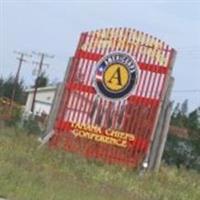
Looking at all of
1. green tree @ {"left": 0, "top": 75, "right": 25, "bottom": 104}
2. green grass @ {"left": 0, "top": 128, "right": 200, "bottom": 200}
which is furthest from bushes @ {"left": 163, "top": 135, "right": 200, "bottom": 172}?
green tree @ {"left": 0, "top": 75, "right": 25, "bottom": 104}

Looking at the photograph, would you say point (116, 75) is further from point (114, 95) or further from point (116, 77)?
point (114, 95)

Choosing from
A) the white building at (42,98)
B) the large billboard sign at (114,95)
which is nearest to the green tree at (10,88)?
the white building at (42,98)

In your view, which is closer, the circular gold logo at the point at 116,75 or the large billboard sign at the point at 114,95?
the large billboard sign at the point at 114,95

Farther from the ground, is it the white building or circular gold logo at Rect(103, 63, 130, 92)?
the white building

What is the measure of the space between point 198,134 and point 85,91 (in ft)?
54.3

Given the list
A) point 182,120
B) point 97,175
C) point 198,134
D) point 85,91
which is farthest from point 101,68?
point 182,120

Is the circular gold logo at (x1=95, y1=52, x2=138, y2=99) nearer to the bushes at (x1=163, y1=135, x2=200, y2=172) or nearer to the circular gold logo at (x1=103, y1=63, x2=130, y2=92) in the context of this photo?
the circular gold logo at (x1=103, y1=63, x2=130, y2=92)

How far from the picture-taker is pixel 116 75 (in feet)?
60.4

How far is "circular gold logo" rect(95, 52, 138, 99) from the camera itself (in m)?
18.1

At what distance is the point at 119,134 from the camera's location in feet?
59.2

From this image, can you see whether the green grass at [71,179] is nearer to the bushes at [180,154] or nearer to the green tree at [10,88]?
the bushes at [180,154]

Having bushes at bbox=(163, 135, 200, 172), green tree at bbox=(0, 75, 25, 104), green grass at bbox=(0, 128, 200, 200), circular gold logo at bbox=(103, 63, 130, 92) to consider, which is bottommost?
green grass at bbox=(0, 128, 200, 200)

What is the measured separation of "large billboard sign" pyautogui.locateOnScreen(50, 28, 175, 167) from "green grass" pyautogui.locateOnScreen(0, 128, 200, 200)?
2.31ft

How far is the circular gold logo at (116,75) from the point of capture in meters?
18.1
